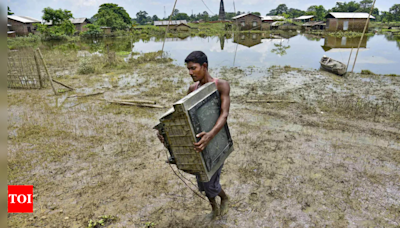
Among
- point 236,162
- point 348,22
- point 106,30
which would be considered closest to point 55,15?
point 106,30

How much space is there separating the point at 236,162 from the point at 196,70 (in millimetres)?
2275

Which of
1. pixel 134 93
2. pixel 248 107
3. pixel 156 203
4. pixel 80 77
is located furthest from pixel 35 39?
pixel 156 203

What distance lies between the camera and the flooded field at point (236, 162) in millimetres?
2812

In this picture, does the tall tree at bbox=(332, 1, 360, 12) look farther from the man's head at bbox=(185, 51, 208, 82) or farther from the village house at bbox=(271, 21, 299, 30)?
the man's head at bbox=(185, 51, 208, 82)

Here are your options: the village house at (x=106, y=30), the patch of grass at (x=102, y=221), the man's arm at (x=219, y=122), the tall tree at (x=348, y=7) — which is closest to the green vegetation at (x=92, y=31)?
the village house at (x=106, y=30)

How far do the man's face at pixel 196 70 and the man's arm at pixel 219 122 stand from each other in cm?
19

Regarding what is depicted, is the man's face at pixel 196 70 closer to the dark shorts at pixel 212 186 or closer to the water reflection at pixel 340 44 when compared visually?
the dark shorts at pixel 212 186

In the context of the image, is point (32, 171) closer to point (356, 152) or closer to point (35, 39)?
point (356, 152)

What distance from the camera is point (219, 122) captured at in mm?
2072

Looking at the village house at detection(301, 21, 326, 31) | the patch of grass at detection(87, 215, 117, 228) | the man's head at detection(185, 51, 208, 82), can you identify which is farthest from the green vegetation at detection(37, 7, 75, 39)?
the village house at detection(301, 21, 326, 31)

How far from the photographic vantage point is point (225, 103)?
7.05 ft

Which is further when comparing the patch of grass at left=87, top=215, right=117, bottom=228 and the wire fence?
the wire fence

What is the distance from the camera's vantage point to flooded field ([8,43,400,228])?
9.23 feet

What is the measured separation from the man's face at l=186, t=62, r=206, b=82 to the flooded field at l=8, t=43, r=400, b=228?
168cm
